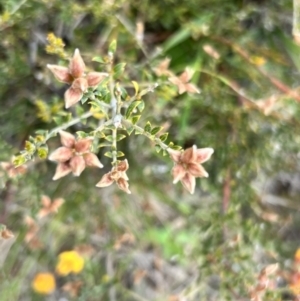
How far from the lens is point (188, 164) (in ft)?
1.92

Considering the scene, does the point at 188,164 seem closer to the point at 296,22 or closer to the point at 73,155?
the point at 73,155

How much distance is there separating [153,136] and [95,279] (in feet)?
2.21

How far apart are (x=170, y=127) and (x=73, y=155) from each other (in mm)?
559

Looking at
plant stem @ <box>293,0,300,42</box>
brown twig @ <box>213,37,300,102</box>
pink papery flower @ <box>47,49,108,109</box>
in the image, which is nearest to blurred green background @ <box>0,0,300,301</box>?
brown twig @ <box>213,37,300,102</box>

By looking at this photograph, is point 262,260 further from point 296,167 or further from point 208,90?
point 208,90

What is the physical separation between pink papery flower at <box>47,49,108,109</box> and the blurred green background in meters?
0.25

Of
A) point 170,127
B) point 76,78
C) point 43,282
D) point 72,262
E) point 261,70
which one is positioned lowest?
point 43,282

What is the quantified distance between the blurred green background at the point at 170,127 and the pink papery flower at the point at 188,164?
282 mm

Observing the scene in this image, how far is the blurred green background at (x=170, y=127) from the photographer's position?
3.02 feet

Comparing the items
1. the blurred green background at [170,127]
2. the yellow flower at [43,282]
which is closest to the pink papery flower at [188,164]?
the blurred green background at [170,127]

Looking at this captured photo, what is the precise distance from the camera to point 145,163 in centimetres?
119

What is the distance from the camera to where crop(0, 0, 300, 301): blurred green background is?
36.3 inches

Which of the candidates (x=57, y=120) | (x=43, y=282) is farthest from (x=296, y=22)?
(x=43, y=282)

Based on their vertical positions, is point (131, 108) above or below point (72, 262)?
above
